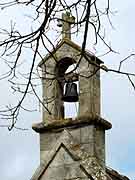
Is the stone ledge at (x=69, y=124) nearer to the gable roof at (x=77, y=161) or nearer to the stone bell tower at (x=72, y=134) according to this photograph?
the stone bell tower at (x=72, y=134)

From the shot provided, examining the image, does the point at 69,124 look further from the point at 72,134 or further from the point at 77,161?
the point at 77,161

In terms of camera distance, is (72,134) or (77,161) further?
(72,134)

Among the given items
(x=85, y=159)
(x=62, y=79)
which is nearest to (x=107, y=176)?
(x=85, y=159)

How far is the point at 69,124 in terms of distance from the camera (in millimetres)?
12328

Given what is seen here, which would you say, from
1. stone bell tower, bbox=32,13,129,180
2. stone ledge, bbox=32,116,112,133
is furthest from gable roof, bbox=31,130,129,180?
stone ledge, bbox=32,116,112,133

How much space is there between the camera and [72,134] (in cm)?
1231

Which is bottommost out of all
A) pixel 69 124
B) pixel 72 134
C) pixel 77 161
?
pixel 77 161

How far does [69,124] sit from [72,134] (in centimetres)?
15

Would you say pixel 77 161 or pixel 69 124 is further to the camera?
pixel 69 124

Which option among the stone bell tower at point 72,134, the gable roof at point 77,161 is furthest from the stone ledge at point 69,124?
the gable roof at point 77,161

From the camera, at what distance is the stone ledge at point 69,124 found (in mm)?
12133

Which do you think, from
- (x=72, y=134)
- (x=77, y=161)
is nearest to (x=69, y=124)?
(x=72, y=134)

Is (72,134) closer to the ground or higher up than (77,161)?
higher up

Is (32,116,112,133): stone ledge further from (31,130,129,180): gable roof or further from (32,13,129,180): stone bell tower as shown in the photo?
(31,130,129,180): gable roof
